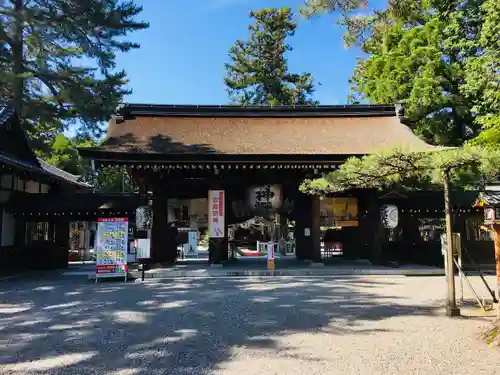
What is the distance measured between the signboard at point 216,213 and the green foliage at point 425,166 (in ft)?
19.5

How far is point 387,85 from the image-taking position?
1848 centimetres

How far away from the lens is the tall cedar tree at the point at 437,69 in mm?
16000

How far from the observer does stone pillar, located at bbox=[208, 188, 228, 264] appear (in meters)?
12.6

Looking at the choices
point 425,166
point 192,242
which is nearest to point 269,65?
point 192,242

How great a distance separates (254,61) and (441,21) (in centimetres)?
1726

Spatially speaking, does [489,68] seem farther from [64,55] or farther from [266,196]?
[64,55]

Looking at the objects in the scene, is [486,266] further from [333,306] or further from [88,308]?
[88,308]

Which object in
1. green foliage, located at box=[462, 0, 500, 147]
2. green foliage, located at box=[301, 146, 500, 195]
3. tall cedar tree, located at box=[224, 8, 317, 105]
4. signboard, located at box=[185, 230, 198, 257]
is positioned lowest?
signboard, located at box=[185, 230, 198, 257]

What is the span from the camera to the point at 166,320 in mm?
6230

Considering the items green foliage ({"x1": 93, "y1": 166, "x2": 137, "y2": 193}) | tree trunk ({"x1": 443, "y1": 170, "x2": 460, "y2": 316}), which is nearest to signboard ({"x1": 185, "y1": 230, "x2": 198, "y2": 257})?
green foliage ({"x1": 93, "y1": 166, "x2": 137, "y2": 193})

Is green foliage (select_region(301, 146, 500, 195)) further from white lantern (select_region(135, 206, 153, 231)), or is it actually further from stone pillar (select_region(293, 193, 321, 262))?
white lantern (select_region(135, 206, 153, 231))

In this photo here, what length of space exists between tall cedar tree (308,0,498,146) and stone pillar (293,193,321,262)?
6.67 meters

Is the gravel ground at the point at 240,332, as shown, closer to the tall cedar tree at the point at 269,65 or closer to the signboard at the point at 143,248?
the signboard at the point at 143,248

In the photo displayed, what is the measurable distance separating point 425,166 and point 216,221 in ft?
25.3
